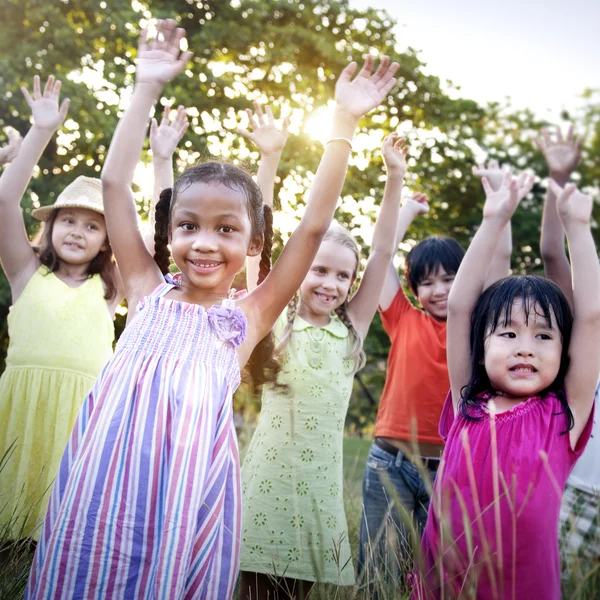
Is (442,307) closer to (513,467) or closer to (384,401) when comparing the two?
(384,401)

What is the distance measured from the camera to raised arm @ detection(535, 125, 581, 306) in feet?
10.5

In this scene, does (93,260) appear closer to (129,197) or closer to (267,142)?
(267,142)

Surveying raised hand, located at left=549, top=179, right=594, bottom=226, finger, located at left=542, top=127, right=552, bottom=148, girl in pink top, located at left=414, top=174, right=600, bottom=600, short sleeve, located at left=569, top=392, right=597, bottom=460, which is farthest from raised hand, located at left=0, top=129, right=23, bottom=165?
short sleeve, located at left=569, top=392, right=597, bottom=460

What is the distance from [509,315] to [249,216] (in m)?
0.96

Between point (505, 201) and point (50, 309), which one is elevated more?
point (505, 201)

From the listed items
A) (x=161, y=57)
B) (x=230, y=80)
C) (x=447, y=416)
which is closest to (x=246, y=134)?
(x=161, y=57)

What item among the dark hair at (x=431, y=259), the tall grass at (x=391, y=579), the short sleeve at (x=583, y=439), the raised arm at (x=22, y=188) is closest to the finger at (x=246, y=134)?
the raised arm at (x=22, y=188)

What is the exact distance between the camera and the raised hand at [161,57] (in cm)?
246

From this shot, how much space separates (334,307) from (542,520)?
59.5 inches

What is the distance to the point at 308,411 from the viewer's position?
3049mm

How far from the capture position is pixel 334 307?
3.31 meters

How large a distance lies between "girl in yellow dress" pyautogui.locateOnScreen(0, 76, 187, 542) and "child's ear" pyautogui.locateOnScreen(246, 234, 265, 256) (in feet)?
2.58

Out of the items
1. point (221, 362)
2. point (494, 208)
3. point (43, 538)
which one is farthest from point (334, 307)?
point (43, 538)

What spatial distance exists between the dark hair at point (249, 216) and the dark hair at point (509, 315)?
81 cm
